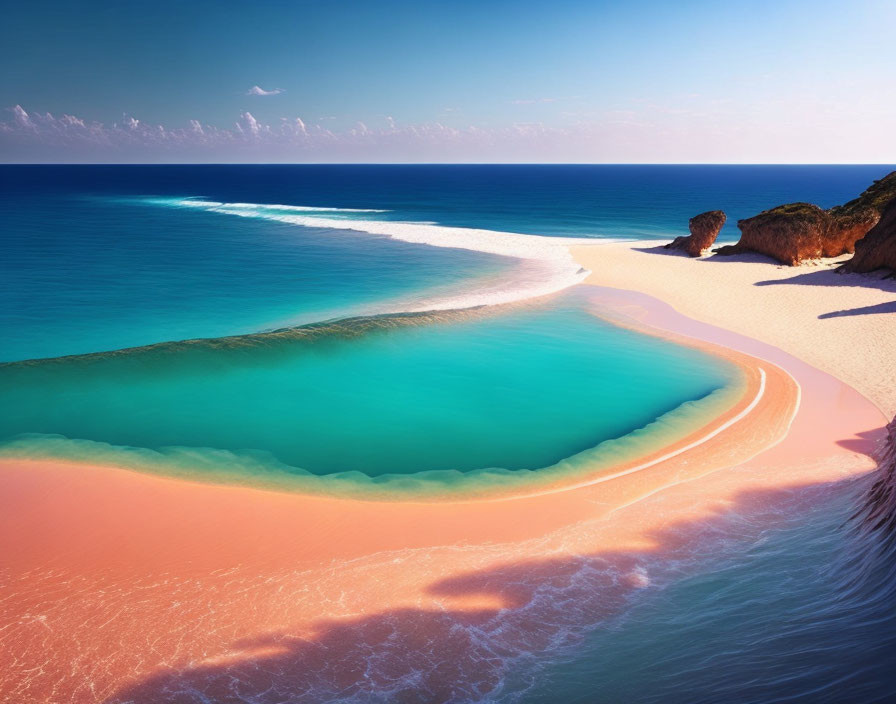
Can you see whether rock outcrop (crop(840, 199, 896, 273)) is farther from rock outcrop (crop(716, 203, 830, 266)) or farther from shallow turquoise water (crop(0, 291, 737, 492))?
shallow turquoise water (crop(0, 291, 737, 492))

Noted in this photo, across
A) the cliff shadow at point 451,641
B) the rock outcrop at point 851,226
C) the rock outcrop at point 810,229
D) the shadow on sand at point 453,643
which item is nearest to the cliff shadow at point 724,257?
the rock outcrop at point 810,229

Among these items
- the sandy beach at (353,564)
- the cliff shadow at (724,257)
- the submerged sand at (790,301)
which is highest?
the cliff shadow at (724,257)

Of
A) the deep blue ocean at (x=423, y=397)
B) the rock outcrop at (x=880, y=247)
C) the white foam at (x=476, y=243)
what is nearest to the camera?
the deep blue ocean at (x=423, y=397)

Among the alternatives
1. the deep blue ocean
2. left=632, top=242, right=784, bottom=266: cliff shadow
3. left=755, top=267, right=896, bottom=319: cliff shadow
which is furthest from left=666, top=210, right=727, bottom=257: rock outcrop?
the deep blue ocean

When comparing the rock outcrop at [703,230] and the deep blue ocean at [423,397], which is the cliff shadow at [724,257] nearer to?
the rock outcrop at [703,230]

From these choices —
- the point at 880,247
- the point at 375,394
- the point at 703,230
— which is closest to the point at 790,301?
the point at 880,247

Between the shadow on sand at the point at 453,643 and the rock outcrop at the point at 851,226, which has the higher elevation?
the rock outcrop at the point at 851,226

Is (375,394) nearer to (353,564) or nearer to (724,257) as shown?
(353,564)
